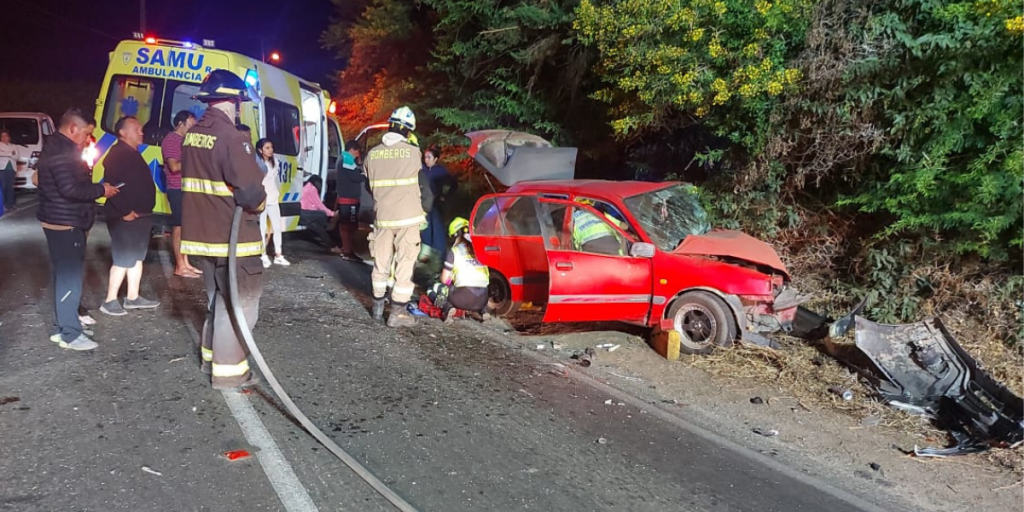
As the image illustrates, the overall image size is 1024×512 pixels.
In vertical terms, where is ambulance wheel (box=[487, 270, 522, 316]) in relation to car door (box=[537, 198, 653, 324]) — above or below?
below

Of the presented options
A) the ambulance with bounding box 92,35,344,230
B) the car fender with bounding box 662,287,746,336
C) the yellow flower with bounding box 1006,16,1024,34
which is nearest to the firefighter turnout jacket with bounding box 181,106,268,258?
the car fender with bounding box 662,287,746,336

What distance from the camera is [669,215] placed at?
22.5ft

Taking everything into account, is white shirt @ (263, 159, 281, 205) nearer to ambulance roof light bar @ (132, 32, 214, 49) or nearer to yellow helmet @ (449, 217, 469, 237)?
ambulance roof light bar @ (132, 32, 214, 49)

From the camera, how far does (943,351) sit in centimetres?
531

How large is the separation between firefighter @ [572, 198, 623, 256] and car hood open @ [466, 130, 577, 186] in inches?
47.2

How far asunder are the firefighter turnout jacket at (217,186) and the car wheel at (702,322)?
3638 mm

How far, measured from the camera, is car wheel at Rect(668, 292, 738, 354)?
6117 millimetres

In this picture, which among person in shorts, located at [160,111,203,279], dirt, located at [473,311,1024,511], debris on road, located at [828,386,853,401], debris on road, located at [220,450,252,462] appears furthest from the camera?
person in shorts, located at [160,111,203,279]

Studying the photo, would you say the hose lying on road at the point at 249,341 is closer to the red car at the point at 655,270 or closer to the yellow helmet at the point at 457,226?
the red car at the point at 655,270

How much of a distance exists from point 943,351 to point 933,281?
60.1 inches

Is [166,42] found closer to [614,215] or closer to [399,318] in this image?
A: [399,318]

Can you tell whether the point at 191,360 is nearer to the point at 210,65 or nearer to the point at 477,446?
the point at 477,446

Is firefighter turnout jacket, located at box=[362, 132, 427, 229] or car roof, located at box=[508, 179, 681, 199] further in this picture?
car roof, located at box=[508, 179, 681, 199]

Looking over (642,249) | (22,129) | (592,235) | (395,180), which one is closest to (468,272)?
(395,180)
